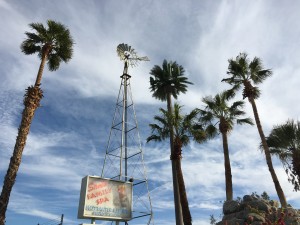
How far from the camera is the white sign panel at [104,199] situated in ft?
61.3

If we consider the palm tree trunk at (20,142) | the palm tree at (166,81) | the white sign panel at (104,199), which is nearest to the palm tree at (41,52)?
the palm tree trunk at (20,142)

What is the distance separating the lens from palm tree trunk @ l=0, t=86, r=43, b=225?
15.7 metres

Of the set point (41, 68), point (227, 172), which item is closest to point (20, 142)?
point (41, 68)

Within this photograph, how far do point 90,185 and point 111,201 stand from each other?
1.99m

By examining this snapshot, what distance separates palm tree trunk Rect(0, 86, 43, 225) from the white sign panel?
4.54m

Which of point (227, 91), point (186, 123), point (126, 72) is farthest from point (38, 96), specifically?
point (227, 91)

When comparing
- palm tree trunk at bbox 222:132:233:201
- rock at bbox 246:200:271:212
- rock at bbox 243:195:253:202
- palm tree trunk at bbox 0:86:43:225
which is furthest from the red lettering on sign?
palm tree trunk at bbox 222:132:233:201

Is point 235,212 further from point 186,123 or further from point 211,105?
point 211,105

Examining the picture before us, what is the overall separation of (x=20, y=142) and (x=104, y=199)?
668 cm

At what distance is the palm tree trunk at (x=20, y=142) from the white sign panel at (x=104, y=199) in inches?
179

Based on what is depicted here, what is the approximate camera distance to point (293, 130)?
23.0m

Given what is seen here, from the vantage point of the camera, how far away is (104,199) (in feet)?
65.0

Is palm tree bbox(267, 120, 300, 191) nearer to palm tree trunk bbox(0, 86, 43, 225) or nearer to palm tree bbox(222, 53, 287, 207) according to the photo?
palm tree bbox(222, 53, 287, 207)

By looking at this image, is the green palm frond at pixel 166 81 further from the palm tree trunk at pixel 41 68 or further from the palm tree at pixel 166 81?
the palm tree trunk at pixel 41 68
